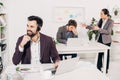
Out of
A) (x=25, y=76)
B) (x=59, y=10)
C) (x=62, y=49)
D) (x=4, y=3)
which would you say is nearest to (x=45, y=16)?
(x=59, y=10)

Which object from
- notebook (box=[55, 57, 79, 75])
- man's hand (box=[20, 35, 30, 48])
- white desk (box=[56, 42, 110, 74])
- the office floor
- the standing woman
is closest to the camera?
notebook (box=[55, 57, 79, 75])

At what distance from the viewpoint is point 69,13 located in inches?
213

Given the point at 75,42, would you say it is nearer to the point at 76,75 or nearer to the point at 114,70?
the point at 114,70

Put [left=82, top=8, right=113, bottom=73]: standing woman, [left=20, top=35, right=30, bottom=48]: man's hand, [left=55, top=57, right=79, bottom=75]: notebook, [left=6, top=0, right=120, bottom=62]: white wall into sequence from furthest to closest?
1. [left=6, top=0, right=120, bottom=62]: white wall
2. [left=82, top=8, right=113, bottom=73]: standing woman
3. [left=20, top=35, right=30, bottom=48]: man's hand
4. [left=55, top=57, right=79, bottom=75]: notebook

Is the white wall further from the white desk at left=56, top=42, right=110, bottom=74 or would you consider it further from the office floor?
the office floor

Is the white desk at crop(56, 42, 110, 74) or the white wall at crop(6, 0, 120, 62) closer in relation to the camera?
the white desk at crop(56, 42, 110, 74)

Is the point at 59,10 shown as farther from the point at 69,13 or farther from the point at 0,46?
the point at 0,46

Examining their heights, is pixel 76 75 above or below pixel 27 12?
below

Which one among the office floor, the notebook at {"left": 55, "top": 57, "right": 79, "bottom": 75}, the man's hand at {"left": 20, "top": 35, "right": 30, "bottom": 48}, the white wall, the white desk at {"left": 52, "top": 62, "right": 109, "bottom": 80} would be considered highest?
the white wall

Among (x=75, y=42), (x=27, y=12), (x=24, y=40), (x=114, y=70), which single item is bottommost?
(x=114, y=70)

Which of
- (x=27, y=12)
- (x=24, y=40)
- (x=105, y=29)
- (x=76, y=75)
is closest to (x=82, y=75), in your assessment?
(x=76, y=75)

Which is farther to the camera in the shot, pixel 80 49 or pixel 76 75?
pixel 80 49

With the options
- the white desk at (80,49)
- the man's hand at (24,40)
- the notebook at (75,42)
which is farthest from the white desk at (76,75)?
the notebook at (75,42)

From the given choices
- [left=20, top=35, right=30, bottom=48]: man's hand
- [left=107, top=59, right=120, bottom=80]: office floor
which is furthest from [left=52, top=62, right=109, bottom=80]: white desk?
[left=107, top=59, right=120, bottom=80]: office floor
